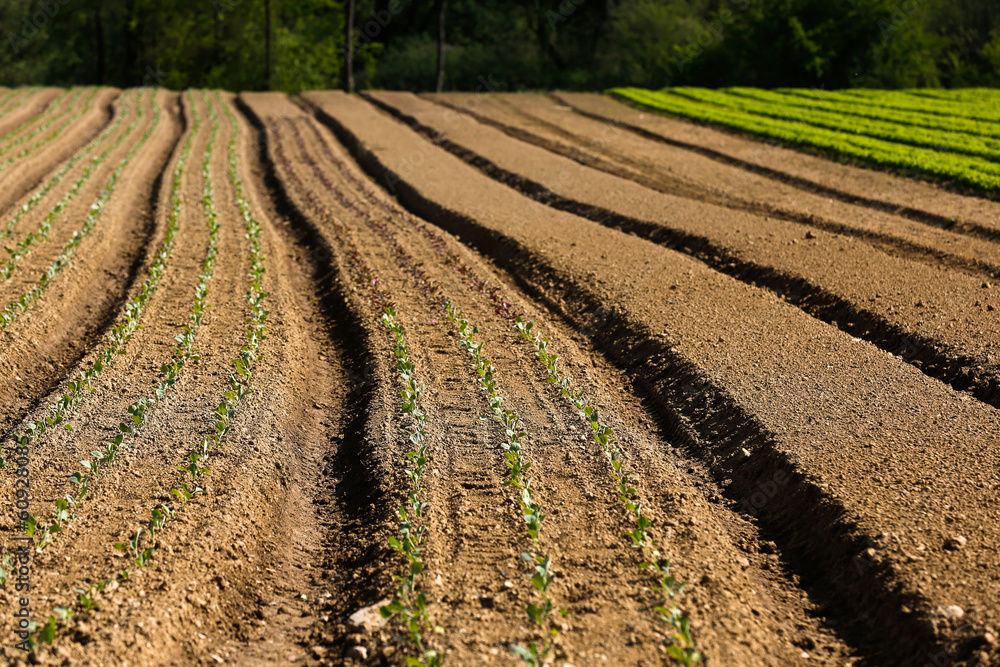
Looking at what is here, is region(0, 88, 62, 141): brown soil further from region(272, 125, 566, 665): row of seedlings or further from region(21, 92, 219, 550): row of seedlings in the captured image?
region(272, 125, 566, 665): row of seedlings

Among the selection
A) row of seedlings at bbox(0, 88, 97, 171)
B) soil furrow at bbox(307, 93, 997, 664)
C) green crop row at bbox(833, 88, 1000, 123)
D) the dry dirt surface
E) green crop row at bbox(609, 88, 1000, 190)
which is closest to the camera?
the dry dirt surface

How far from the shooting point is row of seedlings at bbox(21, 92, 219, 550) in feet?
20.0

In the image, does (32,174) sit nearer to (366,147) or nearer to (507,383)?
(366,147)

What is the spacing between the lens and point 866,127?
2494cm

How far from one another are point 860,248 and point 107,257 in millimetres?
12223

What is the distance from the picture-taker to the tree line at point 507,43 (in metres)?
38.7

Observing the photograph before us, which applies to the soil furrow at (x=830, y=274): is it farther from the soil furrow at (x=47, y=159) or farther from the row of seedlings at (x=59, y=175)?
the soil furrow at (x=47, y=159)

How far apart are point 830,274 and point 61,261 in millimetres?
11390

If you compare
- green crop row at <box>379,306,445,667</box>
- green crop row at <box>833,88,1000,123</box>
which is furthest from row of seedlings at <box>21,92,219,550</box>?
green crop row at <box>833,88,1000,123</box>

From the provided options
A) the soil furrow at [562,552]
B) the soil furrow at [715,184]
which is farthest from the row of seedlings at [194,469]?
the soil furrow at [715,184]

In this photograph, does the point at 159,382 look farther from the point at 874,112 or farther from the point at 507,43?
the point at 507,43

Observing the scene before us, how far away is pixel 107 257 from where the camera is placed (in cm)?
1364

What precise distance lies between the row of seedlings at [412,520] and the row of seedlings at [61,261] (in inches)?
171

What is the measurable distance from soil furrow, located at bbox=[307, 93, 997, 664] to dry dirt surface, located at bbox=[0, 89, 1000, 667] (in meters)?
0.03
